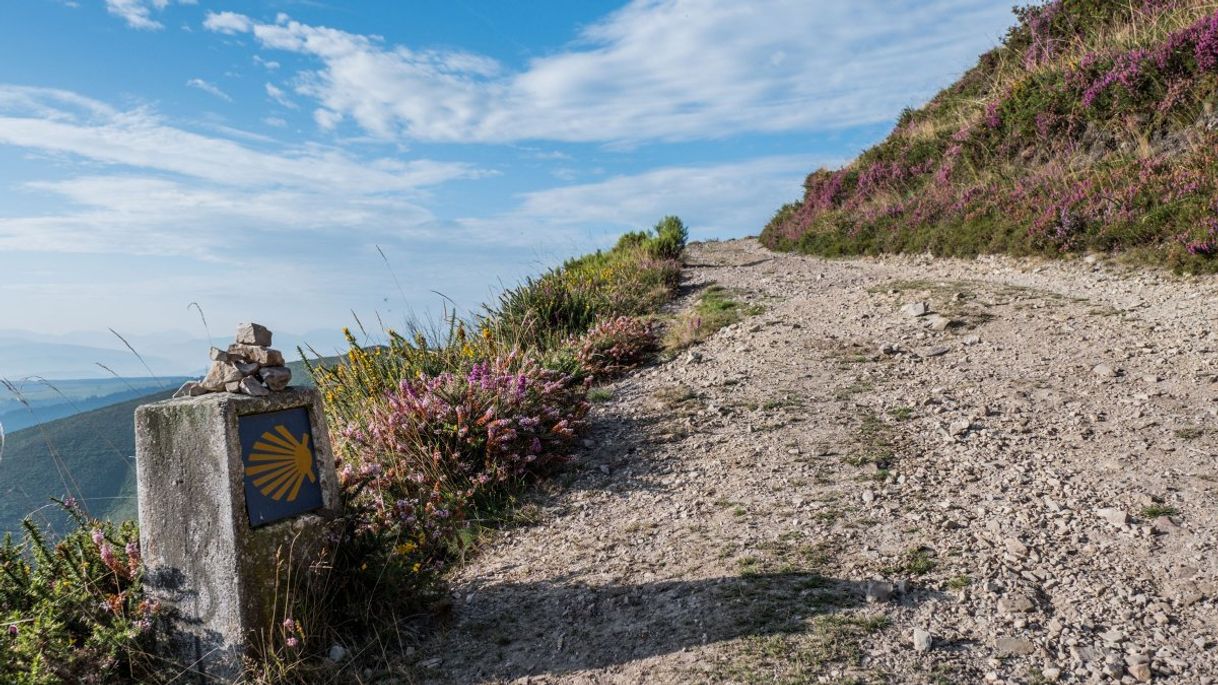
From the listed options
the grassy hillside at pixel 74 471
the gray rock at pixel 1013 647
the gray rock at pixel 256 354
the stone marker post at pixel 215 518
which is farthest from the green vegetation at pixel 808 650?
the grassy hillside at pixel 74 471

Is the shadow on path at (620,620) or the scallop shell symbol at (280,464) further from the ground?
the scallop shell symbol at (280,464)

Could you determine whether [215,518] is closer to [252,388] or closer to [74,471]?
[252,388]

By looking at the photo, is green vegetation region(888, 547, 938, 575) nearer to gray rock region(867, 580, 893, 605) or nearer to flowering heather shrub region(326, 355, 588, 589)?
gray rock region(867, 580, 893, 605)

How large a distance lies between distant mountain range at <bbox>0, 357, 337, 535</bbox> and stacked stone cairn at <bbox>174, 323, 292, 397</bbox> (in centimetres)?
51

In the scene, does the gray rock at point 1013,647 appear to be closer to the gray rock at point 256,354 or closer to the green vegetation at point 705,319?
the gray rock at point 256,354

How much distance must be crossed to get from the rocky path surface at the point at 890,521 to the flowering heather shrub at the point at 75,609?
1526mm

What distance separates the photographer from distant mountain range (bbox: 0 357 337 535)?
478 centimetres

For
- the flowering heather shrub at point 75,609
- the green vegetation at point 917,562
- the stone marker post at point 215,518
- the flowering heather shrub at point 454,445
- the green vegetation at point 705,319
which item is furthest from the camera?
the green vegetation at point 705,319

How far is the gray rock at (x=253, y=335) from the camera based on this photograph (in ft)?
13.8

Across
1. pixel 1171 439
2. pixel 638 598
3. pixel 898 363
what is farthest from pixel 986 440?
pixel 638 598

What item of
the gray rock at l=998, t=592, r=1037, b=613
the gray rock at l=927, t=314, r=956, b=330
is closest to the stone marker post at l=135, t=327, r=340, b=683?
the gray rock at l=998, t=592, r=1037, b=613

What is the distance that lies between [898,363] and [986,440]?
6.81ft

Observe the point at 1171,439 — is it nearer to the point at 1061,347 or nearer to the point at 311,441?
the point at 1061,347

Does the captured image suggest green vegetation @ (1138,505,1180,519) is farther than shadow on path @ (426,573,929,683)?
Yes
